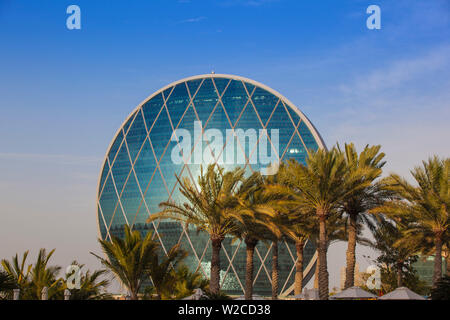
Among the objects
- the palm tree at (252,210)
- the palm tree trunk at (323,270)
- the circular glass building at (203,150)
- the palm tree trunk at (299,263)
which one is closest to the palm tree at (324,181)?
the palm tree trunk at (323,270)

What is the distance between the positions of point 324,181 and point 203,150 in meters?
33.8

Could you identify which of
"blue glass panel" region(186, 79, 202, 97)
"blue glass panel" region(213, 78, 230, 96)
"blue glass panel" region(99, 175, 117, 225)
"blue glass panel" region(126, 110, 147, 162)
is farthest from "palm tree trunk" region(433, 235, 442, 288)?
"blue glass panel" region(99, 175, 117, 225)

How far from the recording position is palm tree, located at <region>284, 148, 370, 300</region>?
3447 cm

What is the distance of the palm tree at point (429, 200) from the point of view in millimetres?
35250

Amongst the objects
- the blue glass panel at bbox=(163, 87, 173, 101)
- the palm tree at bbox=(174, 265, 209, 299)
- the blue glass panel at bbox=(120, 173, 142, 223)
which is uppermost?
the blue glass panel at bbox=(163, 87, 173, 101)

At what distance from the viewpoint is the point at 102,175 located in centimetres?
7544

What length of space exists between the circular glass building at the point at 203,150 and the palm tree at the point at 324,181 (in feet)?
88.3

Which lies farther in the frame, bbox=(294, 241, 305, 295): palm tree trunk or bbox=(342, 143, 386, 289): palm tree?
bbox=(294, 241, 305, 295): palm tree trunk

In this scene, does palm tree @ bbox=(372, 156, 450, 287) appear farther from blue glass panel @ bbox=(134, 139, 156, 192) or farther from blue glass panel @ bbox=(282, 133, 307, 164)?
blue glass panel @ bbox=(134, 139, 156, 192)

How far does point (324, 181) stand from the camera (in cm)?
3447

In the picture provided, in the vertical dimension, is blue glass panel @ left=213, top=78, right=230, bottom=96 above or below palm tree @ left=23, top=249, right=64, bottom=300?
above

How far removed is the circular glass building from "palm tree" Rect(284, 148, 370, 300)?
1060 inches

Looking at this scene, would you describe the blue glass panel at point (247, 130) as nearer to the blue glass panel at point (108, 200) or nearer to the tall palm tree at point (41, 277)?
the blue glass panel at point (108, 200)
